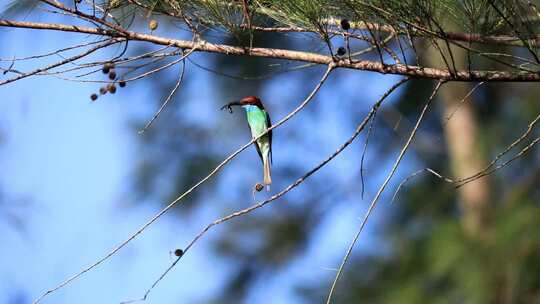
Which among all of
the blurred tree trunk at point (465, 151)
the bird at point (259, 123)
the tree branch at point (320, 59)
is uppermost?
the blurred tree trunk at point (465, 151)

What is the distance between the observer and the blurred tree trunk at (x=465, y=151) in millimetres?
6328

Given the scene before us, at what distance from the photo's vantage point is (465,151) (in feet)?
22.5

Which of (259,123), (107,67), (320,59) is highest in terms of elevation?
(259,123)

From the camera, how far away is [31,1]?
102 inches

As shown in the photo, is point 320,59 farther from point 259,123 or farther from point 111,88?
point 259,123

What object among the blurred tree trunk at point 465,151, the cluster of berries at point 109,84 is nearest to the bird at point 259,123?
the cluster of berries at point 109,84

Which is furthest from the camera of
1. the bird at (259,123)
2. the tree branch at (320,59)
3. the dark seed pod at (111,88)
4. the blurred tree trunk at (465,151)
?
the blurred tree trunk at (465,151)

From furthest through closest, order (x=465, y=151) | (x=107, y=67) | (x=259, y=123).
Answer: (x=465, y=151) < (x=259, y=123) < (x=107, y=67)

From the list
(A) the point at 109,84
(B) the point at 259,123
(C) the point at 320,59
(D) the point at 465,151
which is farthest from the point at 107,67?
(D) the point at 465,151

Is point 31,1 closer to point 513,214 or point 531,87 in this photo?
point 513,214

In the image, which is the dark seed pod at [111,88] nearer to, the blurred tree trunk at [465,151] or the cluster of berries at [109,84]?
the cluster of berries at [109,84]

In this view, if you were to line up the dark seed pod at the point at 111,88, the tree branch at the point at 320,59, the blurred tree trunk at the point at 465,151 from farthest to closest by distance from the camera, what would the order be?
1. the blurred tree trunk at the point at 465,151
2. the dark seed pod at the point at 111,88
3. the tree branch at the point at 320,59

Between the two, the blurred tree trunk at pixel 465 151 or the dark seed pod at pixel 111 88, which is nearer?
the dark seed pod at pixel 111 88

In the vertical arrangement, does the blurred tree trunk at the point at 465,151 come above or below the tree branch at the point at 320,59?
above
